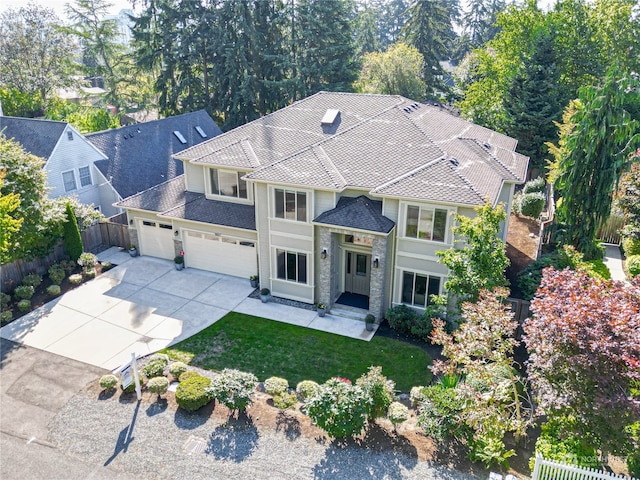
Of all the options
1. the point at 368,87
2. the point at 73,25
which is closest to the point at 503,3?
the point at 368,87

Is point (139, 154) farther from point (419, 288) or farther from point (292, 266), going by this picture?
point (419, 288)

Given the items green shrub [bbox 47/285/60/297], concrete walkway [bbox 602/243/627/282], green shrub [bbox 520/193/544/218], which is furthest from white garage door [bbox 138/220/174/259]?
concrete walkway [bbox 602/243/627/282]

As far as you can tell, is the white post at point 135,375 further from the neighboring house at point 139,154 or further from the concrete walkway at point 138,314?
the neighboring house at point 139,154

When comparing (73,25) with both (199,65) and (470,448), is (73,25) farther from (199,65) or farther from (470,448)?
(470,448)

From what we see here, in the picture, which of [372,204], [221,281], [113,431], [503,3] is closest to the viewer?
[113,431]

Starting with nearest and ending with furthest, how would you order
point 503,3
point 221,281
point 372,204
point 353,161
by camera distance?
point 372,204 → point 353,161 → point 221,281 → point 503,3

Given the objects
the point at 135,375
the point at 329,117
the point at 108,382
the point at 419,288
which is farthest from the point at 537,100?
the point at 108,382

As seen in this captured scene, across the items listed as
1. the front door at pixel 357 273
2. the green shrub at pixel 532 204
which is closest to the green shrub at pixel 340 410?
the front door at pixel 357 273
